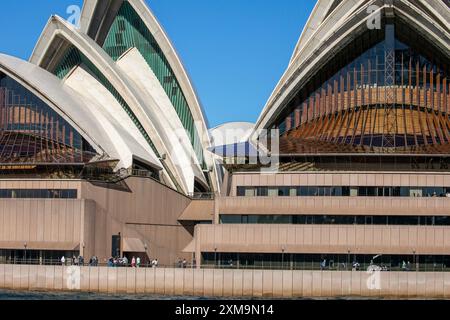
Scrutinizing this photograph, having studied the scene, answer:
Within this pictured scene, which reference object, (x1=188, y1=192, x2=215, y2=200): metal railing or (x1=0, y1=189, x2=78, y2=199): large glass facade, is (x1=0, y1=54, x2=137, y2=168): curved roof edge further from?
(x1=188, y1=192, x2=215, y2=200): metal railing

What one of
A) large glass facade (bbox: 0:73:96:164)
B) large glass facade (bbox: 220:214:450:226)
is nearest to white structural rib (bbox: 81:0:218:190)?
large glass facade (bbox: 0:73:96:164)

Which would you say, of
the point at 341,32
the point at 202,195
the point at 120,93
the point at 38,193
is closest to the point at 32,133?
the point at 38,193

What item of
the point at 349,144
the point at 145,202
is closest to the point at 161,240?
the point at 145,202

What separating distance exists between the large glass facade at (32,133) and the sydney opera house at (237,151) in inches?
4.5

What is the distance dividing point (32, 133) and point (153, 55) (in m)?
13.4

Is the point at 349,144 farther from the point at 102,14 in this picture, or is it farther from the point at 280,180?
the point at 102,14

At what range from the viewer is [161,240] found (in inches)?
2584

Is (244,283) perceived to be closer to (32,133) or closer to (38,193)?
(38,193)

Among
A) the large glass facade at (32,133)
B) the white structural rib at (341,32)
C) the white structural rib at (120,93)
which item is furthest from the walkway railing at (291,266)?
the white structural rib at (120,93)

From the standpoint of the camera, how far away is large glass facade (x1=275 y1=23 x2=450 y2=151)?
63.3 metres

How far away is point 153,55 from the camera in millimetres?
74125

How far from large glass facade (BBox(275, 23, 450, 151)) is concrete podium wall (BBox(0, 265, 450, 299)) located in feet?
52.6

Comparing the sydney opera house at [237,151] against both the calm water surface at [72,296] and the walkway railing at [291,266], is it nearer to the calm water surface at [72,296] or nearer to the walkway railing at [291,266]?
the walkway railing at [291,266]

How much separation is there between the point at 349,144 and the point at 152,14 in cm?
1940
